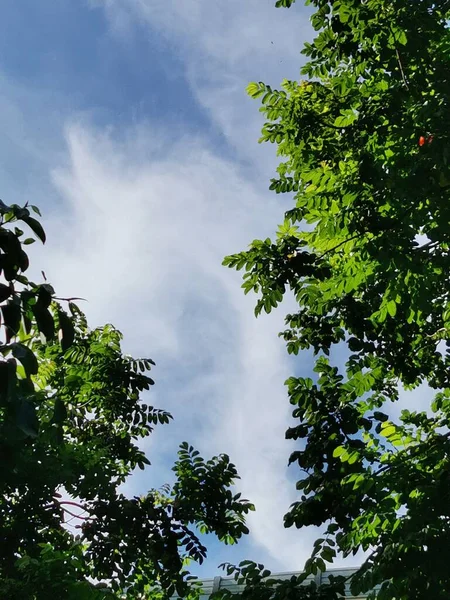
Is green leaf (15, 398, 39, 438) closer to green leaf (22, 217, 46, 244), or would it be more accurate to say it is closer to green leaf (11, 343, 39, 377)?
green leaf (11, 343, 39, 377)

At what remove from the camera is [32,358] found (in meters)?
2.42

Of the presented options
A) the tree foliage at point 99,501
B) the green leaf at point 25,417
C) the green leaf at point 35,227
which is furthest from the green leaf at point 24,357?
the tree foliage at point 99,501

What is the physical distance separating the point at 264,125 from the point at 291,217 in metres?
1.39

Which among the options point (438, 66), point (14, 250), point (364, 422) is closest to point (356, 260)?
point (364, 422)

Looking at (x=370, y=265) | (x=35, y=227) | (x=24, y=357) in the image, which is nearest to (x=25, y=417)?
(x=24, y=357)

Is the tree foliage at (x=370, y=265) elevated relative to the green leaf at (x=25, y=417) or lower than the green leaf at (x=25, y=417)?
elevated

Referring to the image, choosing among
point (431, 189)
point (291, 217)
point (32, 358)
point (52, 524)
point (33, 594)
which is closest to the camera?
point (32, 358)

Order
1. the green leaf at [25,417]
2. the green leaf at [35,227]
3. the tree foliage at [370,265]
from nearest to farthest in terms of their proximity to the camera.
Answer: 1. the green leaf at [25,417]
2. the green leaf at [35,227]
3. the tree foliage at [370,265]

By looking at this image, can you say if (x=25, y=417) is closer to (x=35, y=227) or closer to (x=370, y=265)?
(x=35, y=227)

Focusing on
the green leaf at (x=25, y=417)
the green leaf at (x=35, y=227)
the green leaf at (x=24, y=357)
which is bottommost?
the green leaf at (x=25, y=417)

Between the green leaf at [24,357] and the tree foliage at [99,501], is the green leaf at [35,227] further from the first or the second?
the tree foliage at [99,501]

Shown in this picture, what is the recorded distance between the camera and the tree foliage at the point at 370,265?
5.63m

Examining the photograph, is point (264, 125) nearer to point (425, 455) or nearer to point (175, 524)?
point (425, 455)

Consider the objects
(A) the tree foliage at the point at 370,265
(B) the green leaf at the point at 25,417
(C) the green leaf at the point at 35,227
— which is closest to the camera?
(B) the green leaf at the point at 25,417
